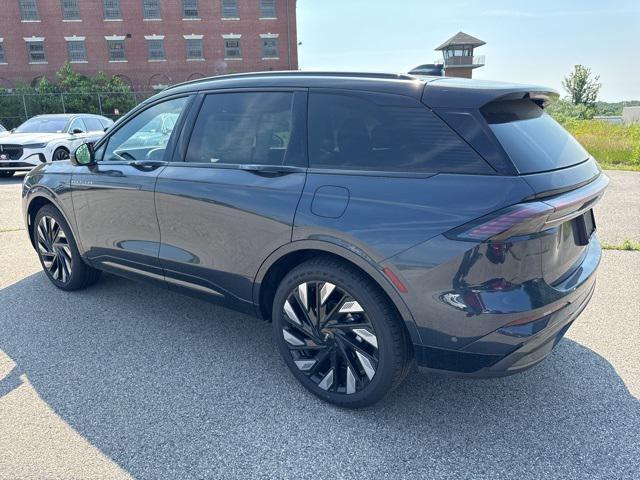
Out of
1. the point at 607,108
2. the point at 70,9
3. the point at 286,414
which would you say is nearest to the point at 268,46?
the point at 70,9

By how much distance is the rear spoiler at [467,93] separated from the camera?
2.36 metres

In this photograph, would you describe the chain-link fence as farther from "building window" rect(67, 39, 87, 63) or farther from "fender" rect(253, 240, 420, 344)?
"fender" rect(253, 240, 420, 344)

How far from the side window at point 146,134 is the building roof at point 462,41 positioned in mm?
54195

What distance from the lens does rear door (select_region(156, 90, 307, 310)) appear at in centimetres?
283

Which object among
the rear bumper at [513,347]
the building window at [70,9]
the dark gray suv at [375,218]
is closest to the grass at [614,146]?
the rear bumper at [513,347]

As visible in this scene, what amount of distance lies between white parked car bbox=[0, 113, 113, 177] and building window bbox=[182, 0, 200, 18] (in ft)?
102

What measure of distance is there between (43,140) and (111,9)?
3384 centimetres

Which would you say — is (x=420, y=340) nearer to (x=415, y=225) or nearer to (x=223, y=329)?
(x=415, y=225)

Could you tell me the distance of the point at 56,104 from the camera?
3136 centimetres

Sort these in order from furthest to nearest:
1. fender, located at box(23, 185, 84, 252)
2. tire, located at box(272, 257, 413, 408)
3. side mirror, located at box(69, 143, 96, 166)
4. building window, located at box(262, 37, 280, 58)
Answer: building window, located at box(262, 37, 280, 58) < fender, located at box(23, 185, 84, 252) < side mirror, located at box(69, 143, 96, 166) < tire, located at box(272, 257, 413, 408)

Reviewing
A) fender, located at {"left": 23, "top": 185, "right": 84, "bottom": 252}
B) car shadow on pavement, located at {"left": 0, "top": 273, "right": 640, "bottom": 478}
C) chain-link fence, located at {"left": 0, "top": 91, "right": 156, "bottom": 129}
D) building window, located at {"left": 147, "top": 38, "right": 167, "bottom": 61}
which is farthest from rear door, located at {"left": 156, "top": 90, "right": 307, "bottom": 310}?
building window, located at {"left": 147, "top": 38, "right": 167, "bottom": 61}

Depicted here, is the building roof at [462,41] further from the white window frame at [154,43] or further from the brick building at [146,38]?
the white window frame at [154,43]

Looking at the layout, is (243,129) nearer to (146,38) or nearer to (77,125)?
(77,125)

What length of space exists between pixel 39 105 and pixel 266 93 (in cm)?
3370
